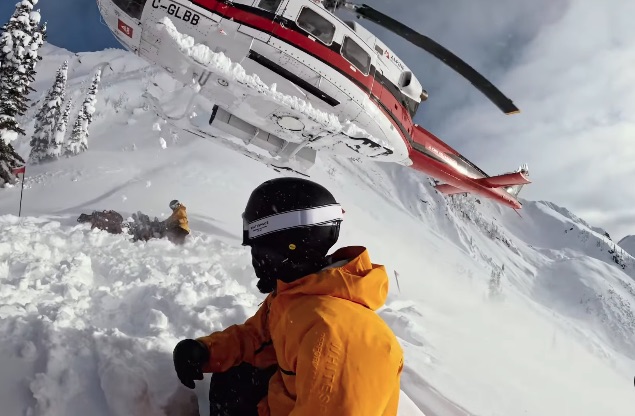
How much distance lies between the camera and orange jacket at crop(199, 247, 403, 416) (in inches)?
57.2

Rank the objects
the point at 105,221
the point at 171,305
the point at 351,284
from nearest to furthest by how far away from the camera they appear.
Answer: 1. the point at 351,284
2. the point at 171,305
3. the point at 105,221

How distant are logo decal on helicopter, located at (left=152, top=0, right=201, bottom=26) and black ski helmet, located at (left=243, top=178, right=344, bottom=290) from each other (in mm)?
5640

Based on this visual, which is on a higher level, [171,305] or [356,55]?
[356,55]

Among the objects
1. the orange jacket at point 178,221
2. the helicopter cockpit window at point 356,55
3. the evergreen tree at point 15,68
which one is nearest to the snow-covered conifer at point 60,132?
the evergreen tree at point 15,68

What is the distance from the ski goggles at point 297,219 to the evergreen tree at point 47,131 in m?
27.2

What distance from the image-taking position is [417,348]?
4496mm

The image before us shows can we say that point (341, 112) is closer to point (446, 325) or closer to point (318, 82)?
point (318, 82)

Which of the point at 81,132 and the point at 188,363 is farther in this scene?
the point at 81,132

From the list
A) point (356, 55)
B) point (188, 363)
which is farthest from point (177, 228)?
point (188, 363)

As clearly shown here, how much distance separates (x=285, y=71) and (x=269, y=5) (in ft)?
3.51

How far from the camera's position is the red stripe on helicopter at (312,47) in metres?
6.88

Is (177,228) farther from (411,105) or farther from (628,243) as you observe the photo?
(628,243)

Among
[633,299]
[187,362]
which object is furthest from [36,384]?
[633,299]

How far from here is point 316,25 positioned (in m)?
7.35
